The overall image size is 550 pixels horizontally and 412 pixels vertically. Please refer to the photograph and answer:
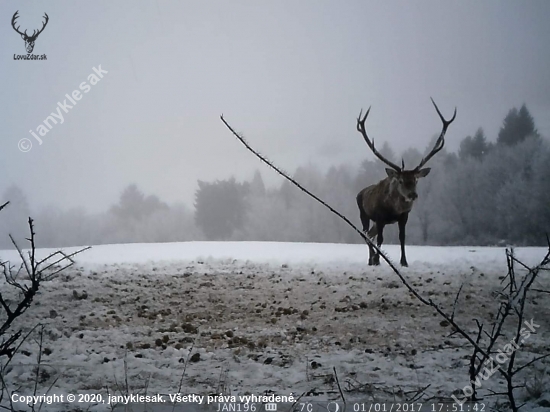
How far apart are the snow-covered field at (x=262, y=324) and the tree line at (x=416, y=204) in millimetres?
382

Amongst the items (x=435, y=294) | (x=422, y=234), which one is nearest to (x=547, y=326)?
(x=435, y=294)

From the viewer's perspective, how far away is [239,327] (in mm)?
2979

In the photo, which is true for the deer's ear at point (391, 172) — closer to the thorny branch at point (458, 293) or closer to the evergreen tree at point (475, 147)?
the evergreen tree at point (475, 147)

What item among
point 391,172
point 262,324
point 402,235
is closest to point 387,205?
point 402,235

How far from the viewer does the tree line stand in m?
5.29

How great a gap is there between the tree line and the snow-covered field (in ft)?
1.25

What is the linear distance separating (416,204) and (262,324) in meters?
3.18

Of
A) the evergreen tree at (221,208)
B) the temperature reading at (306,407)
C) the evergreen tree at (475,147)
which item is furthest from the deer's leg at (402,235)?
the temperature reading at (306,407)

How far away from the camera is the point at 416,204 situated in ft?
18.0

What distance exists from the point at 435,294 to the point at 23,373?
292 centimetres

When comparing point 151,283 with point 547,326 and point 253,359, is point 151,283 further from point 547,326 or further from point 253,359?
point 547,326

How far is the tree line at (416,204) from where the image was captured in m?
5.29

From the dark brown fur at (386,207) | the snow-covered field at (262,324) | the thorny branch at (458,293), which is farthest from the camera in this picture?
the dark brown fur at (386,207)

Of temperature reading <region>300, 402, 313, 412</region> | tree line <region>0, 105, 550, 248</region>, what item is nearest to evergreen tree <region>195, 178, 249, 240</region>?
tree line <region>0, 105, 550, 248</region>
